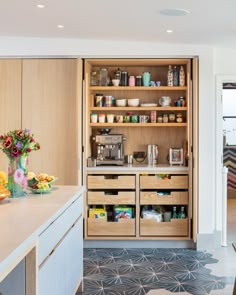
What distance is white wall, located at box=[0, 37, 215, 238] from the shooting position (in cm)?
507

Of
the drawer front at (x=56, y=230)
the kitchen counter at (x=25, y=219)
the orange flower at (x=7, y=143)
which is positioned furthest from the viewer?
the orange flower at (x=7, y=143)

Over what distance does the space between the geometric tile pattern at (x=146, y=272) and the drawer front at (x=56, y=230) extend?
0.85m

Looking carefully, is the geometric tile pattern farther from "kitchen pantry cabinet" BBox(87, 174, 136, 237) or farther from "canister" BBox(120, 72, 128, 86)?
"canister" BBox(120, 72, 128, 86)

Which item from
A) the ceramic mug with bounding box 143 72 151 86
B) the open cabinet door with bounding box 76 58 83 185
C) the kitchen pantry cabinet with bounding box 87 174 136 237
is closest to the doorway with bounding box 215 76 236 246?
the ceramic mug with bounding box 143 72 151 86

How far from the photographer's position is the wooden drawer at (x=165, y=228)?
5.19m

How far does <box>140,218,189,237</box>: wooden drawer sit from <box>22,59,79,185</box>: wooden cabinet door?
100 cm

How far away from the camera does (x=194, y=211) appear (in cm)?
514

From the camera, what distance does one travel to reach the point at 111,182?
205 inches

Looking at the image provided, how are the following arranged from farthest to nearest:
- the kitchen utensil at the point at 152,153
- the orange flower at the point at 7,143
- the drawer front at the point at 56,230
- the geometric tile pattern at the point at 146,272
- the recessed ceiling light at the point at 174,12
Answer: the kitchen utensil at the point at 152,153 < the geometric tile pattern at the point at 146,272 < the recessed ceiling light at the point at 174,12 < the orange flower at the point at 7,143 < the drawer front at the point at 56,230

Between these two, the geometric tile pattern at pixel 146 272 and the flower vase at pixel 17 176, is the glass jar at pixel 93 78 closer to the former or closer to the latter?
the geometric tile pattern at pixel 146 272

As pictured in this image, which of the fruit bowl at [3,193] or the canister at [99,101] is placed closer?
the fruit bowl at [3,193]

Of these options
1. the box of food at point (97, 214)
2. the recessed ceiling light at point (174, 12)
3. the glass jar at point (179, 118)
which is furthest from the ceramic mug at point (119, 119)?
the recessed ceiling light at point (174, 12)

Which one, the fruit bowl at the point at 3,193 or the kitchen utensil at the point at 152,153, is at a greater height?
the kitchen utensil at the point at 152,153

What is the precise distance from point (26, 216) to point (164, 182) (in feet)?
9.41
